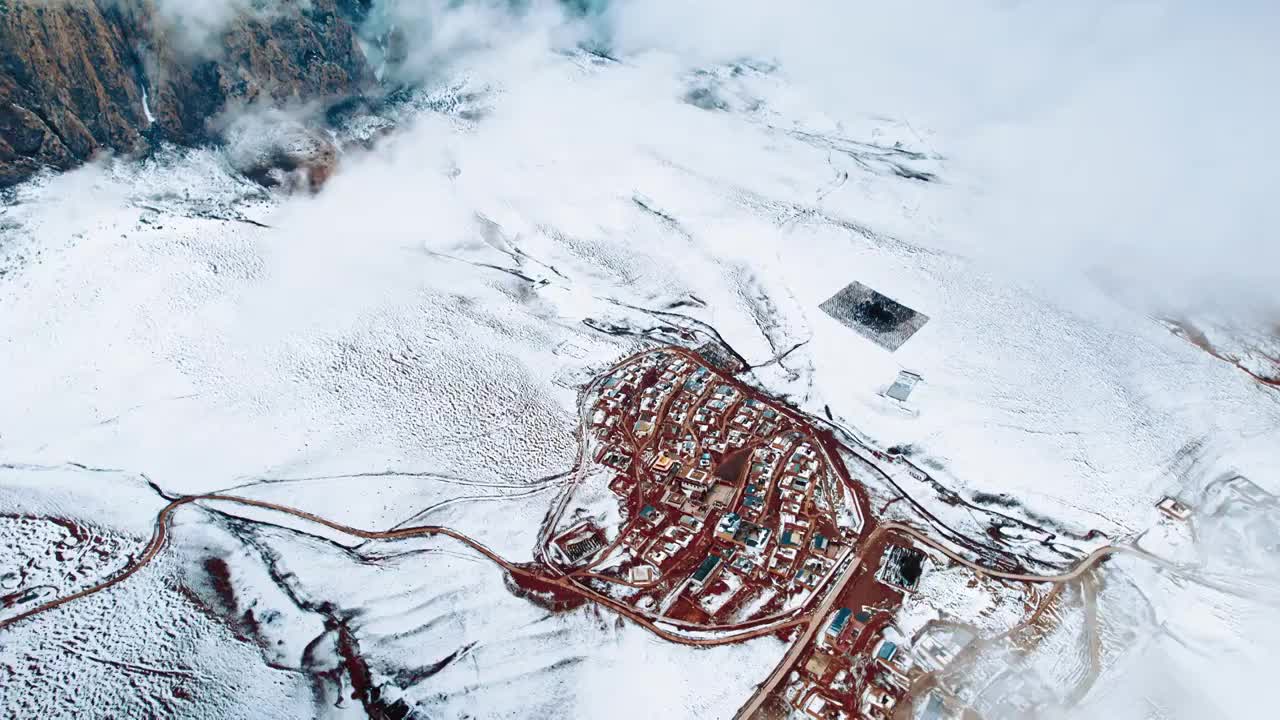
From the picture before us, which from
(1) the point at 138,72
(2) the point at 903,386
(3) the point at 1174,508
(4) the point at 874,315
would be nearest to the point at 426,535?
(2) the point at 903,386

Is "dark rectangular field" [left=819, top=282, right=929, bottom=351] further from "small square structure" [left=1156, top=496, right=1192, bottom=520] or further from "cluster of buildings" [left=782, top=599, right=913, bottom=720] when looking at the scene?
"cluster of buildings" [left=782, top=599, right=913, bottom=720]

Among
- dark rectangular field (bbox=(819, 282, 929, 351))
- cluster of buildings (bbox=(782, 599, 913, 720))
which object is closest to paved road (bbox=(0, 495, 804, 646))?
cluster of buildings (bbox=(782, 599, 913, 720))

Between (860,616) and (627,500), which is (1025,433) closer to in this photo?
(860,616)

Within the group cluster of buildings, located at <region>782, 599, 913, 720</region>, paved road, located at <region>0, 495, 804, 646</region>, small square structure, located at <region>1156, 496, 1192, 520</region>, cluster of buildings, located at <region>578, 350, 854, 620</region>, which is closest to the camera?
cluster of buildings, located at <region>782, 599, 913, 720</region>

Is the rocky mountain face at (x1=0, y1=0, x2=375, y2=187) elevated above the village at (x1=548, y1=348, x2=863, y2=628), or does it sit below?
above

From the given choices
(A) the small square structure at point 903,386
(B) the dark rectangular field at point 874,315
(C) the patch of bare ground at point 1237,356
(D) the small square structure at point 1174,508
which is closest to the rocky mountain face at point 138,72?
(B) the dark rectangular field at point 874,315

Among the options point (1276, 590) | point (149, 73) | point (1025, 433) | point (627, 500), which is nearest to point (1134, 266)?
point (1025, 433)
